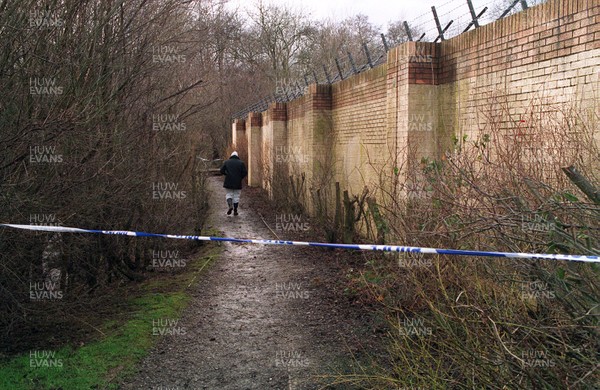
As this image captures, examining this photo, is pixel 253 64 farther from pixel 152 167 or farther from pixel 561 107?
pixel 561 107

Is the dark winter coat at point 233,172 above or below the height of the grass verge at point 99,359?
above

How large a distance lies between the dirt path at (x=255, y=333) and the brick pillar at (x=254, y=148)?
16.3 m

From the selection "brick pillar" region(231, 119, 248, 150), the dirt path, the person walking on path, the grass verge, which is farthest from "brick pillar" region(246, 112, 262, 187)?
the grass verge

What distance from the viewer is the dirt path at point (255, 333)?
206 inches

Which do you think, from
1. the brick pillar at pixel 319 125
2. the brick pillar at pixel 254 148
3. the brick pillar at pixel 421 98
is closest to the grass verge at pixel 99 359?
the brick pillar at pixel 421 98

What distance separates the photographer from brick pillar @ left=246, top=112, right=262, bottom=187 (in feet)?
85.7

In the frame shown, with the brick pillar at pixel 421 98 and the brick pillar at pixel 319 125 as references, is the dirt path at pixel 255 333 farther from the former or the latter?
the brick pillar at pixel 319 125

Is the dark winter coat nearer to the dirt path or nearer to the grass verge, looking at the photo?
the dirt path

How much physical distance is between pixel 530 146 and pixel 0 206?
4.61 meters

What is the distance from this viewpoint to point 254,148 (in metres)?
26.8

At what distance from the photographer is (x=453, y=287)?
195 inches

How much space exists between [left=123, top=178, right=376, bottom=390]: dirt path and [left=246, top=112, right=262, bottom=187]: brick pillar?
16254mm

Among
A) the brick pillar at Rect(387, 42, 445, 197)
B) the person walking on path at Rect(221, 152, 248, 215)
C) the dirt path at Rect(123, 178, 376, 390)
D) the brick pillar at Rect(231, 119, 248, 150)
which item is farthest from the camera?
the brick pillar at Rect(231, 119, 248, 150)

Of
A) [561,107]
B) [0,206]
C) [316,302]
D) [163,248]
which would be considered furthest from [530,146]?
[163,248]
